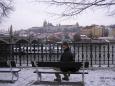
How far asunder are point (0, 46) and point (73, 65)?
628 centimetres

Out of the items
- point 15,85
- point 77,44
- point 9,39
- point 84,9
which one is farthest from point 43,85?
point 9,39

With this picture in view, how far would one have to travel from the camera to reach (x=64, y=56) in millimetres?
10984

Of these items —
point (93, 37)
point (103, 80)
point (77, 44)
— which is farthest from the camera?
point (93, 37)

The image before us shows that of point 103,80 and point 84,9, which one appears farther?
point 103,80

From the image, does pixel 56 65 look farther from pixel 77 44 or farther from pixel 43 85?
pixel 77 44

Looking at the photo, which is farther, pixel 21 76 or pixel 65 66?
pixel 21 76

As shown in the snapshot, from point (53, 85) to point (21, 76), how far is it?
2.43 metres

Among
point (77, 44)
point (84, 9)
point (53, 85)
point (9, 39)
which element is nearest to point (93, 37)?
point (77, 44)

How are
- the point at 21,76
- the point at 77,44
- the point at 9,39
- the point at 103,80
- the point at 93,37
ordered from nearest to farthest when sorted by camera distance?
the point at 103,80 → the point at 21,76 → the point at 77,44 → the point at 93,37 → the point at 9,39

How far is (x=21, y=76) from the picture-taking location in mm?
11633

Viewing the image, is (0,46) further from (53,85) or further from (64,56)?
(53,85)

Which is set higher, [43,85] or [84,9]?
[84,9]

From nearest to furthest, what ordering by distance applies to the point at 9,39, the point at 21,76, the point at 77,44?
the point at 21,76, the point at 77,44, the point at 9,39

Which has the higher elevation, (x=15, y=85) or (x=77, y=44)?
(x=77, y=44)
